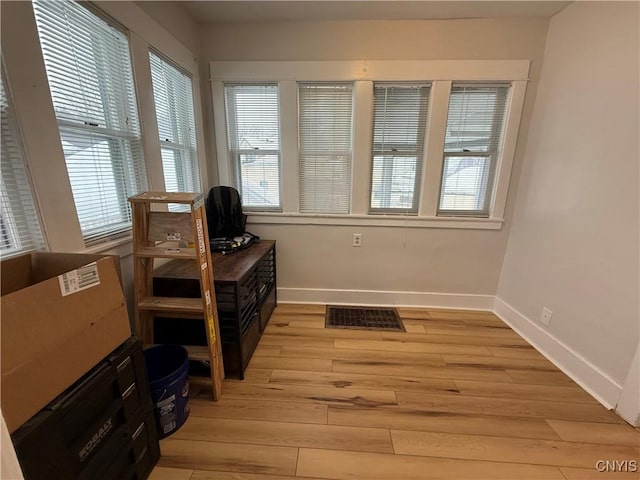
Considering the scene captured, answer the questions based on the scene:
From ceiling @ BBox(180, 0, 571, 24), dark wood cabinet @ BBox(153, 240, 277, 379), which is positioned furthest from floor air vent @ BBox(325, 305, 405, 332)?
ceiling @ BBox(180, 0, 571, 24)

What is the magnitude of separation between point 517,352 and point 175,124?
10.4 feet

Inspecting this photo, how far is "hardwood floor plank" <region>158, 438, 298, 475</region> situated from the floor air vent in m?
1.14

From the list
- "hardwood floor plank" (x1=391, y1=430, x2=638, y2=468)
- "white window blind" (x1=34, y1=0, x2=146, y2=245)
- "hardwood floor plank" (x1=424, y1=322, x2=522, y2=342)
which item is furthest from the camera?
"hardwood floor plank" (x1=424, y1=322, x2=522, y2=342)

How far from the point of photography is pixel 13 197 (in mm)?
1021

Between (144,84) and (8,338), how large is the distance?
156 cm

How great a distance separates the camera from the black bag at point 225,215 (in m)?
2.37

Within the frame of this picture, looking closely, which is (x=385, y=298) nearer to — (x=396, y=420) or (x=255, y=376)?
(x=396, y=420)

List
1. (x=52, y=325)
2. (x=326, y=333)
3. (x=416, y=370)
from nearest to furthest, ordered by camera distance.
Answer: (x=52, y=325) < (x=416, y=370) < (x=326, y=333)

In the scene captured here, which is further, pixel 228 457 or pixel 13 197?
pixel 228 457

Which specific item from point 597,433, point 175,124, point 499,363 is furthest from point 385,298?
point 175,124

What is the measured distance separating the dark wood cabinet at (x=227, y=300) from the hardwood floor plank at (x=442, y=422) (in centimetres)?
70

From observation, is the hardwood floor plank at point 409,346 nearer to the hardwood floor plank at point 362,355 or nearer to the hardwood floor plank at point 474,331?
the hardwood floor plank at point 362,355

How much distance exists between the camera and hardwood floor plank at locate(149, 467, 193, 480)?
1172mm

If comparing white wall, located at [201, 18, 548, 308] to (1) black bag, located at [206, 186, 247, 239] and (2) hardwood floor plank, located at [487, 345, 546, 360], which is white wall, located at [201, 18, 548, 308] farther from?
(2) hardwood floor plank, located at [487, 345, 546, 360]
